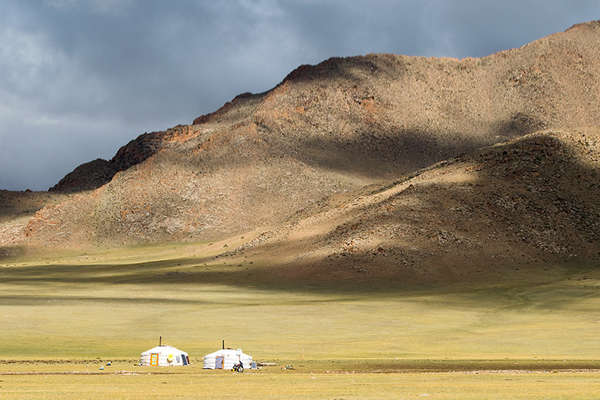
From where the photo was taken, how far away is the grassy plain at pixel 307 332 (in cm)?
3058

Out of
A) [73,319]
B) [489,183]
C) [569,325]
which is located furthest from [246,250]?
[569,325]

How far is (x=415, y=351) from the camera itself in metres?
49.0

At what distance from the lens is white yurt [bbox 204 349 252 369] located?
39750 mm

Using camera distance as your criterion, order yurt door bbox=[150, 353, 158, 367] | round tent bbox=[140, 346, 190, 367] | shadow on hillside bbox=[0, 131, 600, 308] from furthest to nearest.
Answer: shadow on hillside bbox=[0, 131, 600, 308]
round tent bbox=[140, 346, 190, 367]
yurt door bbox=[150, 353, 158, 367]

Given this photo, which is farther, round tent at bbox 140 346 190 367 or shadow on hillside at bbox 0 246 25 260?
shadow on hillside at bbox 0 246 25 260

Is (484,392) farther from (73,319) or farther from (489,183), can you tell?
(489,183)

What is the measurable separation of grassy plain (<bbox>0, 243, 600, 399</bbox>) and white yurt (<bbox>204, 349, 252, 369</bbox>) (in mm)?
1333

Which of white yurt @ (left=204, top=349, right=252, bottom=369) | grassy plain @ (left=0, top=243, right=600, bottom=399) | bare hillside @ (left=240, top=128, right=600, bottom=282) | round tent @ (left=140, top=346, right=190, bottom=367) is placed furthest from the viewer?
bare hillside @ (left=240, top=128, right=600, bottom=282)

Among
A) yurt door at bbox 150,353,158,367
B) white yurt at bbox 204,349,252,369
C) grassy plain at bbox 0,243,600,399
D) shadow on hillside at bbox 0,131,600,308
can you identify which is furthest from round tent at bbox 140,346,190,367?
shadow on hillside at bbox 0,131,600,308

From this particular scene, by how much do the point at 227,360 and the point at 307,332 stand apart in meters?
20.7

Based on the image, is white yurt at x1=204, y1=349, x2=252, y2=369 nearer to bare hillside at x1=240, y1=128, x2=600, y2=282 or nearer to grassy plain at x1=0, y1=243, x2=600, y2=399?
grassy plain at x1=0, y1=243, x2=600, y2=399

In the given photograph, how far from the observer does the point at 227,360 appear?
131 ft

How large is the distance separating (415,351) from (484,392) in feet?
73.7

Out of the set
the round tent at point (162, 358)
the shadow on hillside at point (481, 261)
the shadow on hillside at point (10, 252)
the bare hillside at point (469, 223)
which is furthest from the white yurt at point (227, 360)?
the shadow on hillside at point (10, 252)
